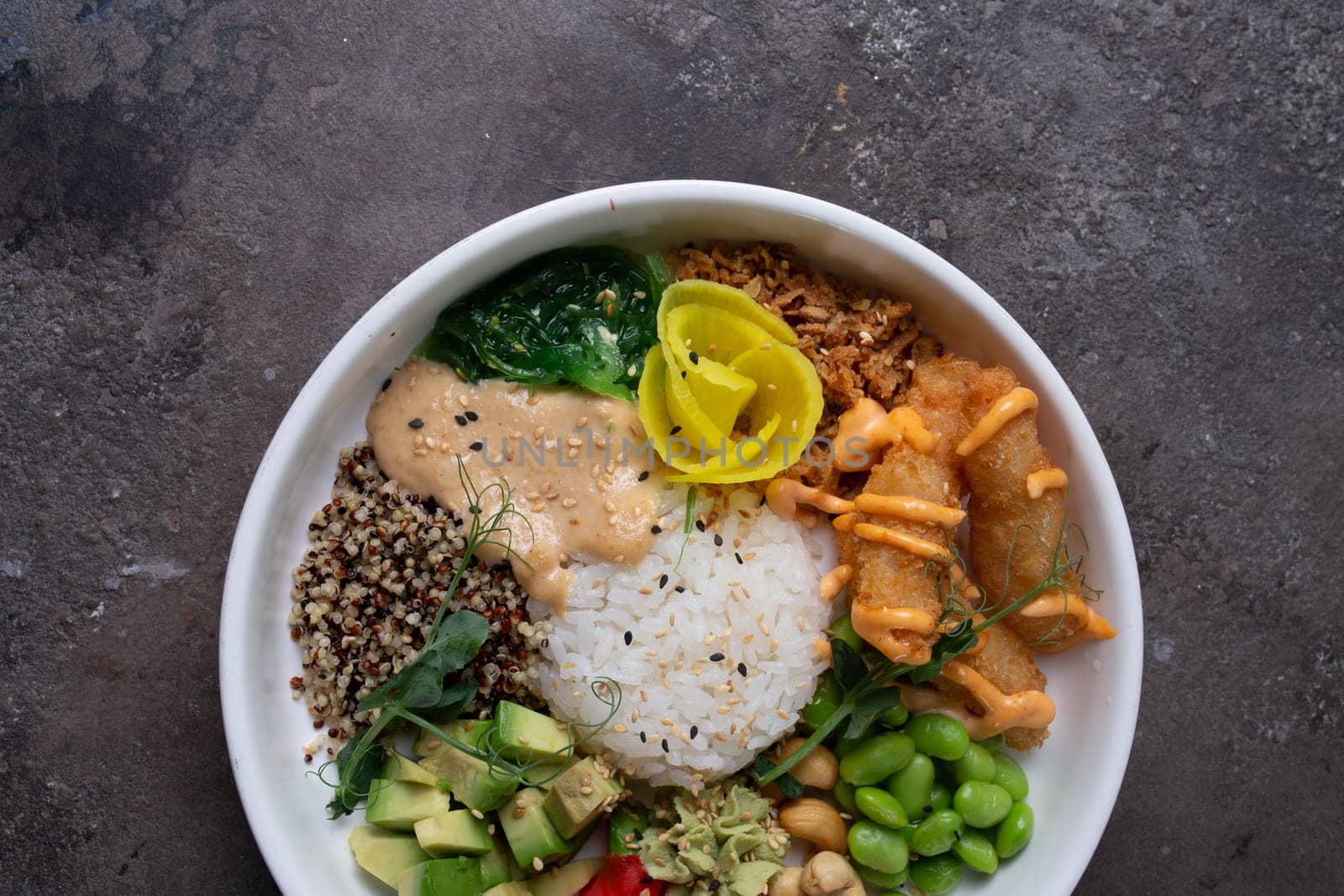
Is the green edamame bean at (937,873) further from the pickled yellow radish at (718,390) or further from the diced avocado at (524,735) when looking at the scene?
the pickled yellow radish at (718,390)

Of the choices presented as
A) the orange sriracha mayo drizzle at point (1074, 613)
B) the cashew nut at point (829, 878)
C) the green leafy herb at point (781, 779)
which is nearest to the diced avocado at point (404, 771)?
the green leafy herb at point (781, 779)

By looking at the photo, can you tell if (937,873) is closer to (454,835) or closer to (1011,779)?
(1011,779)

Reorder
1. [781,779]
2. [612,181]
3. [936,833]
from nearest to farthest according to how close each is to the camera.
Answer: [936,833] → [781,779] → [612,181]

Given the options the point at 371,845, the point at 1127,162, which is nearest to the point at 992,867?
the point at 371,845

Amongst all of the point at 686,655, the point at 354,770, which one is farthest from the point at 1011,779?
the point at 354,770

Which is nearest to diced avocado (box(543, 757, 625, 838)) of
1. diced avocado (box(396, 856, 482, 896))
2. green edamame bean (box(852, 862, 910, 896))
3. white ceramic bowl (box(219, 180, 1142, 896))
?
diced avocado (box(396, 856, 482, 896))

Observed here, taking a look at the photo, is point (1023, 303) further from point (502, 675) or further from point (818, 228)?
point (502, 675)
